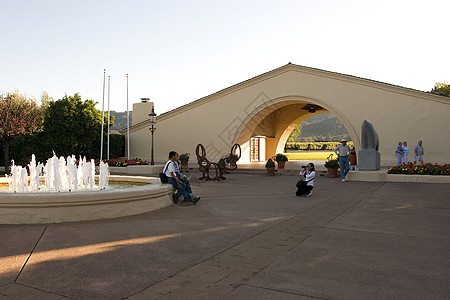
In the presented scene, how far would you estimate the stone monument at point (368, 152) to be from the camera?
16234 millimetres

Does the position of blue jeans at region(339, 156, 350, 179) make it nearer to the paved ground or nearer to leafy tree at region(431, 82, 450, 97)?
the paved ground

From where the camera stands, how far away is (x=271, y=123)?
99.3ft

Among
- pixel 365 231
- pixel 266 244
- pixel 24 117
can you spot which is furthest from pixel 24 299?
pixel 24 117

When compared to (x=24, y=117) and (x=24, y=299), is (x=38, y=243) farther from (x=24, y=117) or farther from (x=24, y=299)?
(x=24, y=117)

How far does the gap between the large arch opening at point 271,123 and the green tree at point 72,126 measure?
435 inches

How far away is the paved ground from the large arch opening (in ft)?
51.7

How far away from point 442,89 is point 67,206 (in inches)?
1631

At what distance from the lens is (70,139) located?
2569 centimetres

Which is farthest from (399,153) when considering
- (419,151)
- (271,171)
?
(271,171)

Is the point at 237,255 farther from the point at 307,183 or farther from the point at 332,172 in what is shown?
the point at 332,172

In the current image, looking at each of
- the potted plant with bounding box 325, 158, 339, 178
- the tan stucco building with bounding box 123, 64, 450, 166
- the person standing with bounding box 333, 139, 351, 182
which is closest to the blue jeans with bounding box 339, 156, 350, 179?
the person standing with bounding box 333, 139, 351, 182

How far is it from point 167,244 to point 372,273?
9.85 feet

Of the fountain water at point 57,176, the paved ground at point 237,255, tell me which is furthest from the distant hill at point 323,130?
the paved ground at point 237,255

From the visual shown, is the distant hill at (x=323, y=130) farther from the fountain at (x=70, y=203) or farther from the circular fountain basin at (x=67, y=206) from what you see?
the circular fountain basin at (x=67, y=206)
